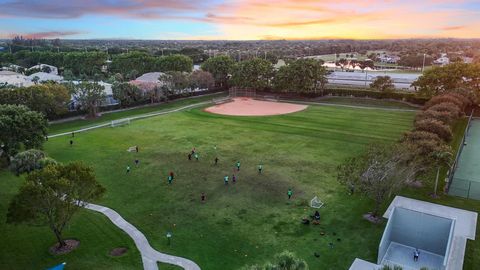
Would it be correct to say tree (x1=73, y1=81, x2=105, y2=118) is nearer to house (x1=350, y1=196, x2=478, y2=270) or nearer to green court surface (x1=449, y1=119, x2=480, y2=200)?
house (x1=350, y1=196, x2=478, y2=270)

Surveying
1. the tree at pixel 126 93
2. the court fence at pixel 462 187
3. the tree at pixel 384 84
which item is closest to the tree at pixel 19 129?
the tree at pixel 126 93

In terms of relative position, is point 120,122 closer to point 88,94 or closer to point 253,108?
point 88,94

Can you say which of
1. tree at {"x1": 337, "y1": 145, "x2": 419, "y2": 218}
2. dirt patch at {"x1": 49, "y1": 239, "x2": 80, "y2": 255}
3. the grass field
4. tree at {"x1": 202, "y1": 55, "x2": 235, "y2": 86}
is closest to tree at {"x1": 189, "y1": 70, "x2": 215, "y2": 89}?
tree at {"x1": 202, "y1": 55, "x2": 235, "y2": 86}

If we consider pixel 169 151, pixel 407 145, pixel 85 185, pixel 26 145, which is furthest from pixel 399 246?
pixel 26 145

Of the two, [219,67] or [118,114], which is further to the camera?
[219,67]

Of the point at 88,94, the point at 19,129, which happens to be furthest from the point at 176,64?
the point at 19,129

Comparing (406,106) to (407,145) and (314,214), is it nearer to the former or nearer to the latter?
(407,145)
